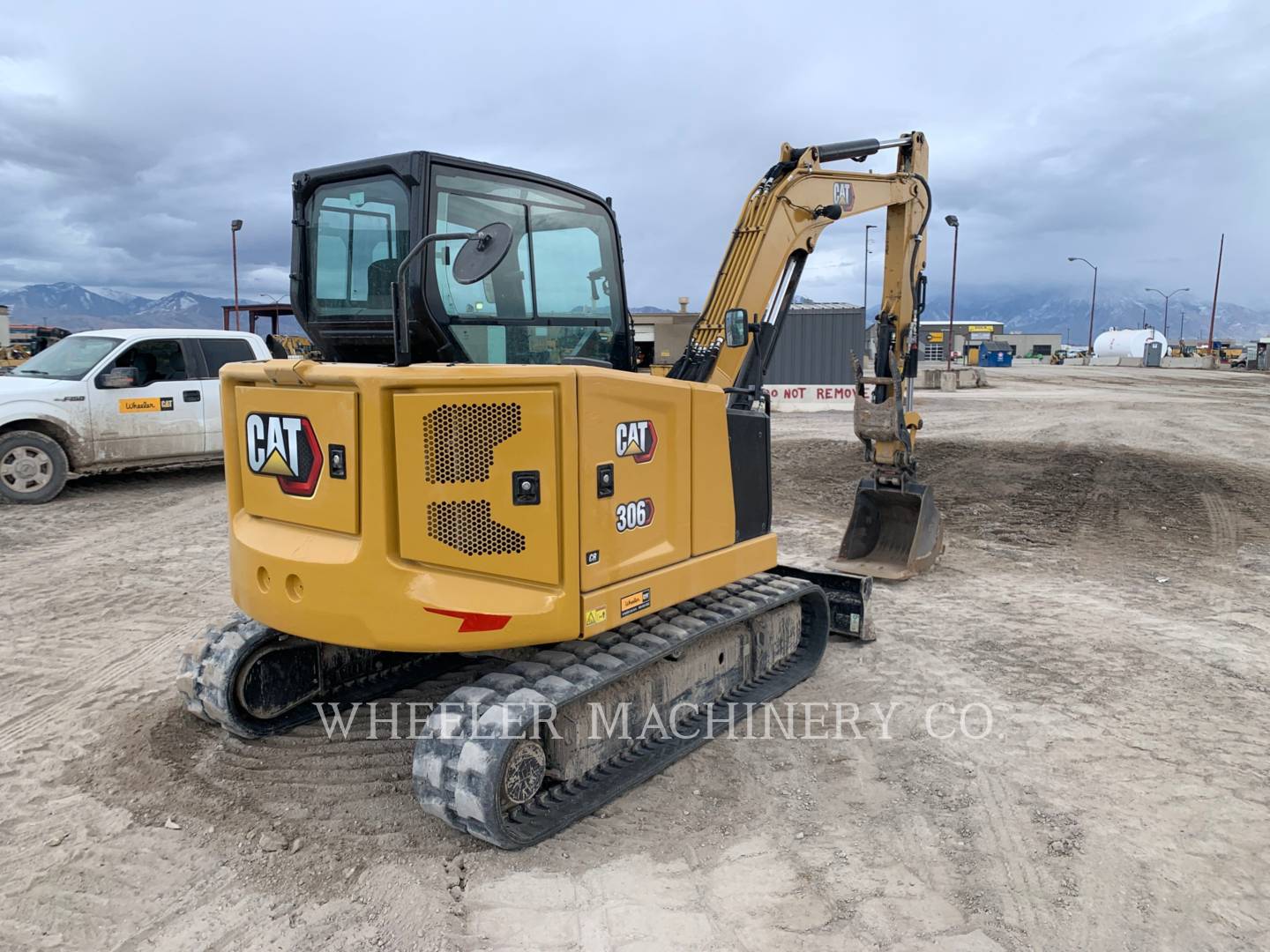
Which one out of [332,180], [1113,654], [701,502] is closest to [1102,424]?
[1113,654]

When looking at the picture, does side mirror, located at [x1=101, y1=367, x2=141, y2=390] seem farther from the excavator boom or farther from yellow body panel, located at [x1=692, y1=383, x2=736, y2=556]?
yellow body panel, located at [x1=692, y1=383, x2=736, y2=556]

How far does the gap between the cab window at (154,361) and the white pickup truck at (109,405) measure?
1cm

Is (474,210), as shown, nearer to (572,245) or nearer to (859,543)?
(572,245)

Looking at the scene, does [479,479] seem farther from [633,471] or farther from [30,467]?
[30,467]

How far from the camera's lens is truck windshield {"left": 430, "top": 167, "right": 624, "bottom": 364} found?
3895 mm

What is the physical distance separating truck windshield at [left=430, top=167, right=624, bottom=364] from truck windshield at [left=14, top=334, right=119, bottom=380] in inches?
336

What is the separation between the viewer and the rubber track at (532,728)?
347cm

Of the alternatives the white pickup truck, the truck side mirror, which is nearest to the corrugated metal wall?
the white pickup truck

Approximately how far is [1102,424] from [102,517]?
16499 mm

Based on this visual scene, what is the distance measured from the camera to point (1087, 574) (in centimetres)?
784

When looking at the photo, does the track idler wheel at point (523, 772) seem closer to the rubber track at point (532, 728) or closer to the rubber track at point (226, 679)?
the rubber track at point (532, 728)

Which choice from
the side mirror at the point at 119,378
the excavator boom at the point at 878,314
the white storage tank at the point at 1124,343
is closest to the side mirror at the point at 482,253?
the excavator boom at the point at 878,314

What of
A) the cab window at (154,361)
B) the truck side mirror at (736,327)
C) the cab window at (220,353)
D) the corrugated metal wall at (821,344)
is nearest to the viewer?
the truck side mirror at (736,327)

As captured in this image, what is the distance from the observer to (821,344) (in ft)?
73.9
